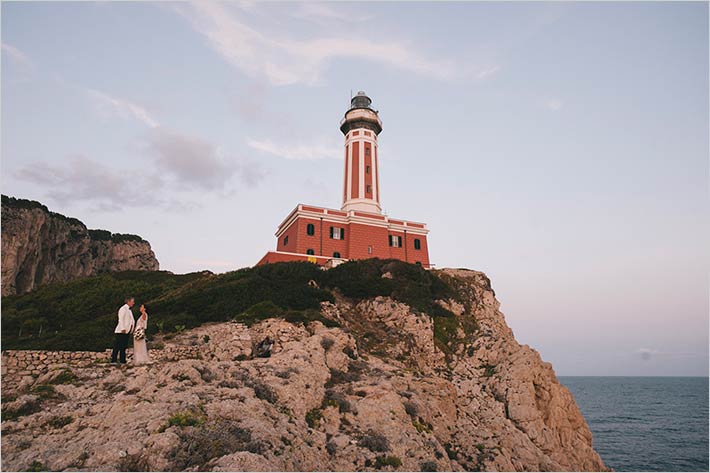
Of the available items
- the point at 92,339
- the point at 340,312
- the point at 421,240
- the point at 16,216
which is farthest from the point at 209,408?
the point at 16,216

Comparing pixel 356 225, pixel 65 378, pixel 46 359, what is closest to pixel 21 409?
pixel 65 378

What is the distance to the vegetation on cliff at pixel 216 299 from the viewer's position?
20.7 m

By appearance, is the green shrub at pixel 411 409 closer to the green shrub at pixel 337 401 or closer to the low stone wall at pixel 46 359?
the green shrub at pixel 337 401

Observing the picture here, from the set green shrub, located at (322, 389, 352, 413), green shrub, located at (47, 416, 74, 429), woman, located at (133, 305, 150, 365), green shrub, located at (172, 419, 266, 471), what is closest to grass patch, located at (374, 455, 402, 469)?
green shrub, located at (322, 389, 352, 413)

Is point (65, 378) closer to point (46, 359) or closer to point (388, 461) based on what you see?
point (46, 359)

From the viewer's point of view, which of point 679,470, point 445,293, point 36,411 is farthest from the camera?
point 679,470

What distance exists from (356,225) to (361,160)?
8.38 m

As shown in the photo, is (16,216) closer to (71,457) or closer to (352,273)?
(352,273)

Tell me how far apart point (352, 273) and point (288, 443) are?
60.1 feet

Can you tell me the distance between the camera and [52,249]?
55.5m

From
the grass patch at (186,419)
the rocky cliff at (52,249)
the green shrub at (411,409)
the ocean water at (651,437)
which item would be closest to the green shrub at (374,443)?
the green shrub at (411,409)

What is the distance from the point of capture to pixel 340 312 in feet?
81.6

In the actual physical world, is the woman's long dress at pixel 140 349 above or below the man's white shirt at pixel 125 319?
below

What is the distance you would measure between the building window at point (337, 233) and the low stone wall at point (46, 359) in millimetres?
24156
